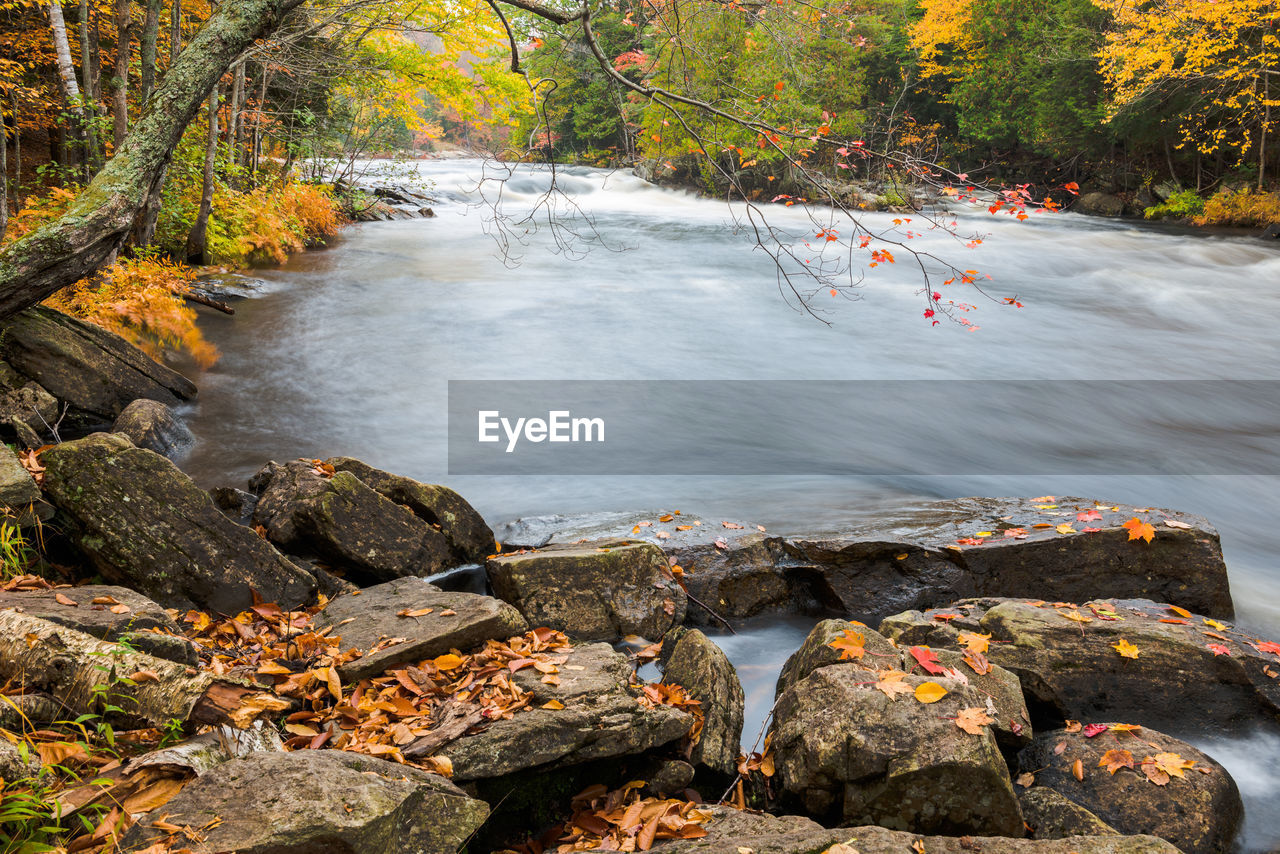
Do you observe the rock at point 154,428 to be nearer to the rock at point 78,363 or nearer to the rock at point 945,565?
the rock at point 78,363

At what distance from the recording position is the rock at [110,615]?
310cm

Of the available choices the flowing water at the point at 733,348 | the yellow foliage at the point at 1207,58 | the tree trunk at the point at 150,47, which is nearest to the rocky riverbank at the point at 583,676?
the flowing water at the point at 733,348

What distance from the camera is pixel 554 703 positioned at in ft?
11.1

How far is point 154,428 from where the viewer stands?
6719 mm

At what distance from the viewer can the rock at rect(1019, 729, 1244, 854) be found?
10.8 ft

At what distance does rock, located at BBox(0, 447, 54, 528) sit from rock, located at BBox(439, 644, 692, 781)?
292 cm

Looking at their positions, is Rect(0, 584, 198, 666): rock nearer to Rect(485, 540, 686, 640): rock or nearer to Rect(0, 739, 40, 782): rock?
Rect(0, 739, 40, 782): rock

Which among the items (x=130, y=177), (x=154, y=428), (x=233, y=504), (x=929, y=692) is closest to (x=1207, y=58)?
(x=929, y=692)

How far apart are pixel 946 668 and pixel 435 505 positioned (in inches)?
146

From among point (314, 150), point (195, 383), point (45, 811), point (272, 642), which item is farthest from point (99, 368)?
point (314, 150)

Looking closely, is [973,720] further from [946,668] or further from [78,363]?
[78,363]

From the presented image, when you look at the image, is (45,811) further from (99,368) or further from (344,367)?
(344,367)

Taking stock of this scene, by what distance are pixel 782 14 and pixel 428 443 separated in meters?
5.54

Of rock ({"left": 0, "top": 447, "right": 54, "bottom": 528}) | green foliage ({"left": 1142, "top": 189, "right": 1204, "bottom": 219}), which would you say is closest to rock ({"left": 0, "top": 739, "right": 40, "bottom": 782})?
rock ({"left": 0, "top": 447, "right": 54, "bottom": 528})
